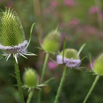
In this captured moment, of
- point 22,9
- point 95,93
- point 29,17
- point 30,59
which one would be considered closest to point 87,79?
point 95,93

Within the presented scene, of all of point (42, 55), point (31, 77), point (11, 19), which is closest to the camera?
point (11, 19)

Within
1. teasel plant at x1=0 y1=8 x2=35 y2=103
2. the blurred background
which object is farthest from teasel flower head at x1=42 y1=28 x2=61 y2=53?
the blurred background

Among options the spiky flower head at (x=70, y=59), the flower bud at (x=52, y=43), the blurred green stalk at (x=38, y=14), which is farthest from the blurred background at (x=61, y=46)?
the spiky flower head at (x=70, y=59)

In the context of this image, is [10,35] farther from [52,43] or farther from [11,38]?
[52,43]

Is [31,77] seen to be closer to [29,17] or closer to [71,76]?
[71,76]

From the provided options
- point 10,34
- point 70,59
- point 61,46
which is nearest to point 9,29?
point 10,34

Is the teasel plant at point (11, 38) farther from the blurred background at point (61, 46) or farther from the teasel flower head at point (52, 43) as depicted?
the blurred background at point (61, 46)

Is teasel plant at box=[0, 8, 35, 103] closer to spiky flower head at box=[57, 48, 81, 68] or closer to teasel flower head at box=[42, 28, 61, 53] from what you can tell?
spiky flower head at box=[57, 48, 81, 68]
